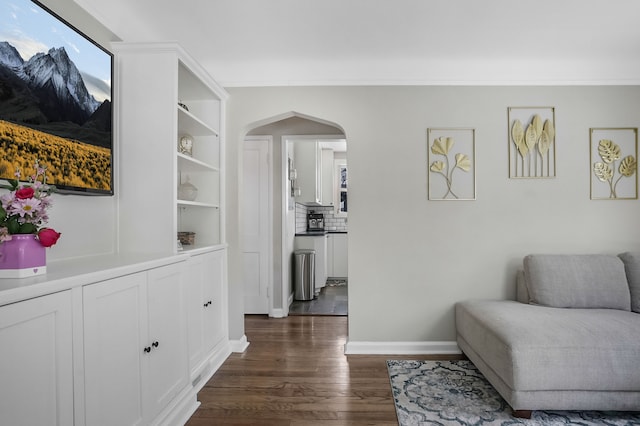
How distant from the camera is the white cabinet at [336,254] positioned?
7535mm

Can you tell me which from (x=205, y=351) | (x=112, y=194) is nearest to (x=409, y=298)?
(x=205, y=351)

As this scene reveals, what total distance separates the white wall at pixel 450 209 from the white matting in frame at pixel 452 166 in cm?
6

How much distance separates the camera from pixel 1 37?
1.56 metres

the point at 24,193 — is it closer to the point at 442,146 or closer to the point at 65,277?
the point at 65,277

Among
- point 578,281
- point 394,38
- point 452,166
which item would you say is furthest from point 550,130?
point 394,38

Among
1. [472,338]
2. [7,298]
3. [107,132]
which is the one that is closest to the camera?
[7,298]

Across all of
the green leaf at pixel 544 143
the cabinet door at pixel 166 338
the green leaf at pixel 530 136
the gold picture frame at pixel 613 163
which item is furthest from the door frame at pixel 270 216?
the gold picture frame at pixel 613 163

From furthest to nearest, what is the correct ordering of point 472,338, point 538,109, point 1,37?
point 538,109, point 472,338, point 1,37

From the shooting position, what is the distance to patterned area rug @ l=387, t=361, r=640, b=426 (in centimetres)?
233

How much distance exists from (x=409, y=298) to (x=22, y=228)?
288cm

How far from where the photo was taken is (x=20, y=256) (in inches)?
53.5

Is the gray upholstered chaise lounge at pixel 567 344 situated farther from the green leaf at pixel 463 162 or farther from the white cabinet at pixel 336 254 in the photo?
the white cabinet at pixel 336 254

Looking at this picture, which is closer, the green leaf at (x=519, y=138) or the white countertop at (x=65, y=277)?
the white countertop at (x=65, y=277)

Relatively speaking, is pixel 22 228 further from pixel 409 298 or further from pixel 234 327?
pixel 409 298
